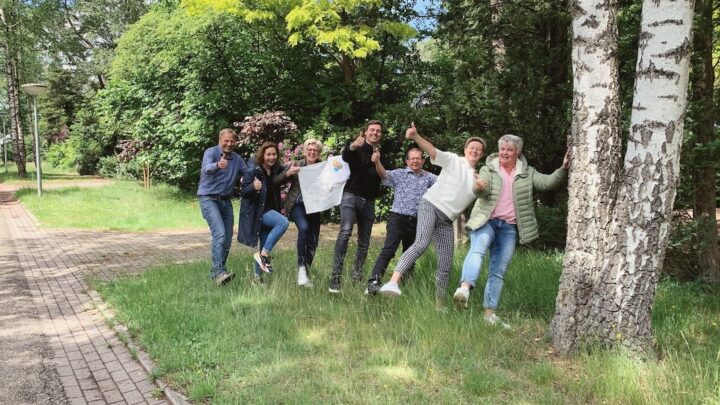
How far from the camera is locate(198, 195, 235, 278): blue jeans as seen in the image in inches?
246

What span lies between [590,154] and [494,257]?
4.41ft

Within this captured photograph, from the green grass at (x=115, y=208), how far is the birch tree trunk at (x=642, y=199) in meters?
11.2

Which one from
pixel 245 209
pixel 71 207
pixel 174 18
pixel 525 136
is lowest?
pixel 71 207

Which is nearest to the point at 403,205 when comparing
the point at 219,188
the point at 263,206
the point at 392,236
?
the point at 392,236

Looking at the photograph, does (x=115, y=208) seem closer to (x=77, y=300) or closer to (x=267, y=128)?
(x=267, y=128)

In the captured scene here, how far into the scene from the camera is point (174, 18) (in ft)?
49.5

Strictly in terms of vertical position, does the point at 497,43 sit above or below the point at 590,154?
above

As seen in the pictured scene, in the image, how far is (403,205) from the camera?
17.9 feet

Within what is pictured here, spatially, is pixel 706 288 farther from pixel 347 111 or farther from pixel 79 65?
pixel 79 65

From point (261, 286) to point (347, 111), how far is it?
889 centimetres

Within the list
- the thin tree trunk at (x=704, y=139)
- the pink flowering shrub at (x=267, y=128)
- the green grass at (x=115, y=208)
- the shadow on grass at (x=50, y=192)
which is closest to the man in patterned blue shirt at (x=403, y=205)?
the thin tree trunk at (x=704, y=139)

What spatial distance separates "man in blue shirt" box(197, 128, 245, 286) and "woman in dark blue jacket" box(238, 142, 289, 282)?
22 cm

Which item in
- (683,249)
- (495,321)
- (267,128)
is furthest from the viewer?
(267,128)

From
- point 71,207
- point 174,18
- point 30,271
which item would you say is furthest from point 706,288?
point 71,207
